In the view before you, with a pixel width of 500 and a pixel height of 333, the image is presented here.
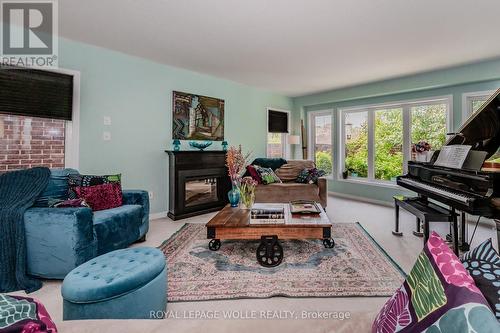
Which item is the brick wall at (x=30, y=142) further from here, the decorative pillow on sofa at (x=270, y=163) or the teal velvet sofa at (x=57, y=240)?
the decorative pillow on sofa at (x=270, y=163)

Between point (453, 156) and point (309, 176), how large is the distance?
214cm

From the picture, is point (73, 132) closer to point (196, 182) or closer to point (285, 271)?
point (196, 182)

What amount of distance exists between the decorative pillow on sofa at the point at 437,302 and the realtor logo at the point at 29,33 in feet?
11.2

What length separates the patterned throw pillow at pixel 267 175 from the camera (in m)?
4.54

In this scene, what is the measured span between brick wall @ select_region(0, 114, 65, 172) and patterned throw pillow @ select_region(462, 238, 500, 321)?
3.97m

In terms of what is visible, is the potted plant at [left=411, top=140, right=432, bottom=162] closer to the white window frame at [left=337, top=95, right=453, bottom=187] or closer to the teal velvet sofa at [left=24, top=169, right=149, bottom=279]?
the white window frame at [left=337, top=95, right=453, bottom=187]

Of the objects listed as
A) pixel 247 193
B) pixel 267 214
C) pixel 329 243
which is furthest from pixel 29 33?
pixel 329 243

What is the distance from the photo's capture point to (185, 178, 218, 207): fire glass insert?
4.30 meters

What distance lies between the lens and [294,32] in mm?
2955

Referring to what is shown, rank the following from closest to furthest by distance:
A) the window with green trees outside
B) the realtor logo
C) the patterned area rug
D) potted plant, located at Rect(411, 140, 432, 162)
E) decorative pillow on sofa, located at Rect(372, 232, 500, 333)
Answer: decorative pillow on sofa, located at Rect(372, 232, 500, 333)
the patterned area rug
the realtor logo
potted plant, located at Rect(411, 140, 432, 162)
the window with green trees outside

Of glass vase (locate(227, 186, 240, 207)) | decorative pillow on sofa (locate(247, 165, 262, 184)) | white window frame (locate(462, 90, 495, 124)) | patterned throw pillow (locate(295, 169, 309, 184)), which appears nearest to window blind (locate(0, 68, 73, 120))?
glass vase (locate(227, 186, 240, 207))

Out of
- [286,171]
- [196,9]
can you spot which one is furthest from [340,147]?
[196,9]

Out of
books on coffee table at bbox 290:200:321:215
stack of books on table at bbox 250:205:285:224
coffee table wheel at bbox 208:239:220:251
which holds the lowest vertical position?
coffee table wheel at bbox 208:239:220:251

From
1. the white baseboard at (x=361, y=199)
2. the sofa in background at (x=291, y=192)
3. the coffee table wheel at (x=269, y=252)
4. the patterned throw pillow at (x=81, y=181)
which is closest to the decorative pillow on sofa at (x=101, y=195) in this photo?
the patterned throw pillow at (x=81, y=181)
